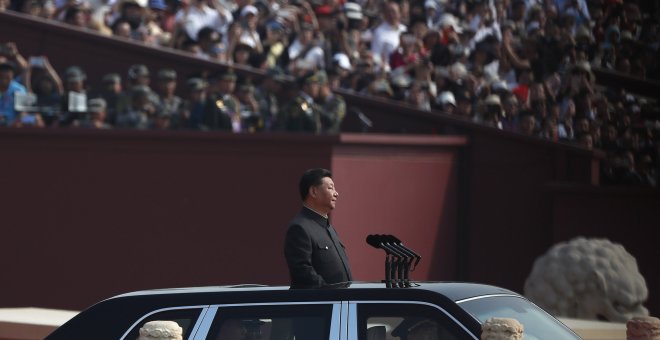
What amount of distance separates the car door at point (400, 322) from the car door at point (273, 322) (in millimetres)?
95

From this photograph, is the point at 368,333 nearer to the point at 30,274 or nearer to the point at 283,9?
the point at 30,274

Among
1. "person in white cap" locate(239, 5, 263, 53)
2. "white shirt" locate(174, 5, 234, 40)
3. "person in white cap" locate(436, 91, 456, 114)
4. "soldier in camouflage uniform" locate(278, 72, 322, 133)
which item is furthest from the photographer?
"white shirt" locate(174, 5, 234, 40)

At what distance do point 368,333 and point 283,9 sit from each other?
1307 cm

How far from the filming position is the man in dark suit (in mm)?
8219

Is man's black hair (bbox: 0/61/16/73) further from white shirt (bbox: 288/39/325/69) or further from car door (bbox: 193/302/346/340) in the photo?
car door (bbox: 193/302/346/340)

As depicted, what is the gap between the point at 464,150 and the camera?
1730 cm

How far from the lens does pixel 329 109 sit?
16906 millimetres

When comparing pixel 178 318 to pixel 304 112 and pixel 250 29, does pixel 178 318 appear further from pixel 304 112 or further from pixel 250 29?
pixel 250 29

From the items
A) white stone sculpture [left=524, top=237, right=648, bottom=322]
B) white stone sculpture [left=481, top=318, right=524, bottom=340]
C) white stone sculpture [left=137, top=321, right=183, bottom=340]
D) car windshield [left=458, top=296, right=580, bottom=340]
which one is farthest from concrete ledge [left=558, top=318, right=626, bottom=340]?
white stone sculpture [left=137, top=321, right=183, bottom=340]

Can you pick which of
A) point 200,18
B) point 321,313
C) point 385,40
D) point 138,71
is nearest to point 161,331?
point 321,313

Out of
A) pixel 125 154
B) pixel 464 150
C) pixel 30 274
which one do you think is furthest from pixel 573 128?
pixel 30 274

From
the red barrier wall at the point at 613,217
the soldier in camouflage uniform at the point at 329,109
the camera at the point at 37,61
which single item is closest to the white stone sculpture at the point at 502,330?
the red barrier wall at the point at 613,217

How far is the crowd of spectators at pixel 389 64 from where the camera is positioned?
55.3ft

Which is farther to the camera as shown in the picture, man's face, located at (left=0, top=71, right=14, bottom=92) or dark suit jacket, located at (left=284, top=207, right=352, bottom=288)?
man's face, located at (left=0, top=71, right=14, bottom=92)
